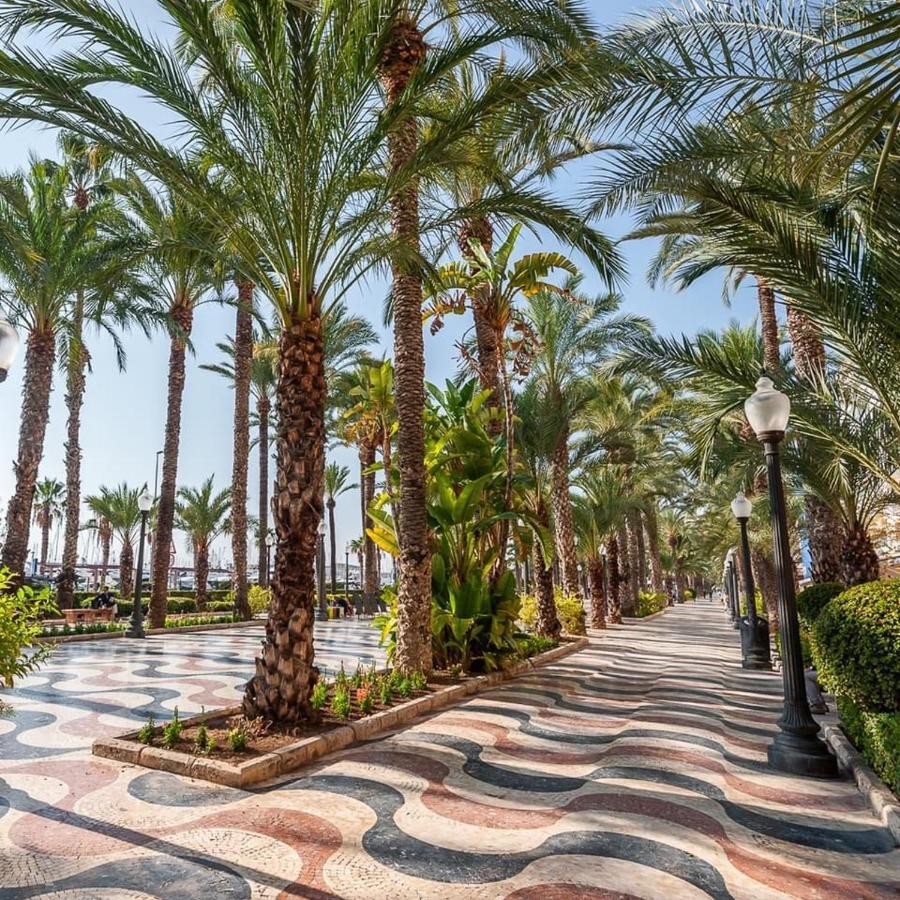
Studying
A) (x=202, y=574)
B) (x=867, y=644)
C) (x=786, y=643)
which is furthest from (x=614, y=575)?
(x=867, y=644)

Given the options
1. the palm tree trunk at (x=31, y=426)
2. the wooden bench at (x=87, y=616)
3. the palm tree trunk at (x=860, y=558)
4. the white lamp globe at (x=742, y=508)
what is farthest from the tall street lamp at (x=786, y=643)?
the wooden bench at (x=87, y=616)

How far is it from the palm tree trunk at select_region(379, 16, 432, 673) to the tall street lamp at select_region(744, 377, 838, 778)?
13.5 feet

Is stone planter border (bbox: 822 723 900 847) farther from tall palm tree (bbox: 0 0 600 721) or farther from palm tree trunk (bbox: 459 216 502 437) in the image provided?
palm tree trunk (bbox: 459 216 502 437)

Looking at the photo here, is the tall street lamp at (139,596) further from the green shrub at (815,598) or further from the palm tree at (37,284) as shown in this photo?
the green shrub at (815,598)

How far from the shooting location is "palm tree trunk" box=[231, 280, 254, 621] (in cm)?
2036

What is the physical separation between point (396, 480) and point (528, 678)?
367 cm

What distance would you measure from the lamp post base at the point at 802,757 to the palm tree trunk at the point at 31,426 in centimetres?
1569

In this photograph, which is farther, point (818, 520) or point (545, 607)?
point (545, 607)

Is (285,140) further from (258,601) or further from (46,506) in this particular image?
(46,506)

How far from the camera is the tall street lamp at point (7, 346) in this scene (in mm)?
4086

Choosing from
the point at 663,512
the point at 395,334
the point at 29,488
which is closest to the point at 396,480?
the point at 395,334

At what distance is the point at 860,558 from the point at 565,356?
10.0 meters

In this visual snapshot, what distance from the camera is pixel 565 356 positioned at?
58.8ft

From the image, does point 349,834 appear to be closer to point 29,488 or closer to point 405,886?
point 405,886
